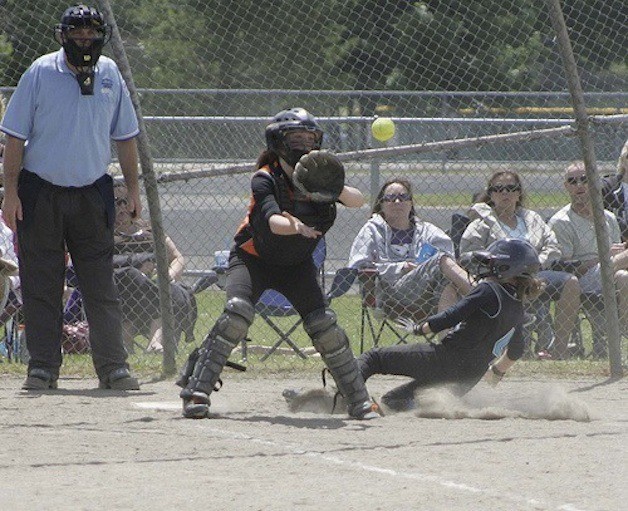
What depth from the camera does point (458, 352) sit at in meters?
7.48

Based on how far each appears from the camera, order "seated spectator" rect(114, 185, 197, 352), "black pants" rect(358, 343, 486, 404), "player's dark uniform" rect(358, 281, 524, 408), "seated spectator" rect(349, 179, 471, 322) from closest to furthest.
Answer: "player's dark uniform" rect(358, 281, 524, 408) → "black pants" rect(358, 343, 486, 404) → "seated spectator" rect(349, 179, 471, 322) → "seated spectator" rect(114, 185, 197, 352)

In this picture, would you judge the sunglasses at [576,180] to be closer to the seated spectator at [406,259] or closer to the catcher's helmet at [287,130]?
the seated spectator at [406,259]

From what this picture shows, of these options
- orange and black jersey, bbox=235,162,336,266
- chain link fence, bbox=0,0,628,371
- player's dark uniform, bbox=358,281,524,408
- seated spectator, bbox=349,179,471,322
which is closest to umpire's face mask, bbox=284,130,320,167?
orange and black jersey, bbox=235,162,336,266

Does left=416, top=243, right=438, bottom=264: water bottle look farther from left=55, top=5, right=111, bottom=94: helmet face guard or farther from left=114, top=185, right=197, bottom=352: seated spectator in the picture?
left=55, top=5, right=111, bottom=94: helmet face guard

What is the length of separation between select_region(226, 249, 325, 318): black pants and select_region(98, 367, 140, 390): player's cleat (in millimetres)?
1352

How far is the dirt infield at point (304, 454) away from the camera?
4988 mm

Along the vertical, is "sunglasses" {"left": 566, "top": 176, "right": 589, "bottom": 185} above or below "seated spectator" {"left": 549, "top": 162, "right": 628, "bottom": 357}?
above

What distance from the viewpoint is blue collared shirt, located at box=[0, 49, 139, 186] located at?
767 centimetres

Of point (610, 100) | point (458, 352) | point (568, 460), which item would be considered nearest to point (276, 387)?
point (458, 352)

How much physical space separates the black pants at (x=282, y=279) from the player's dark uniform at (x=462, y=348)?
691 millimetres

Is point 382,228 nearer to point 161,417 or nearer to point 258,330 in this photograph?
point 258,330

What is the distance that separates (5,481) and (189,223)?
9.36m

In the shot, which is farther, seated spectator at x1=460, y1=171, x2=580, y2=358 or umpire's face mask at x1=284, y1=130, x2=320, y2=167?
seated spectator at x1=460, y1=171, x2=580, y2=358

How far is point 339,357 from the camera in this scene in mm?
7055
